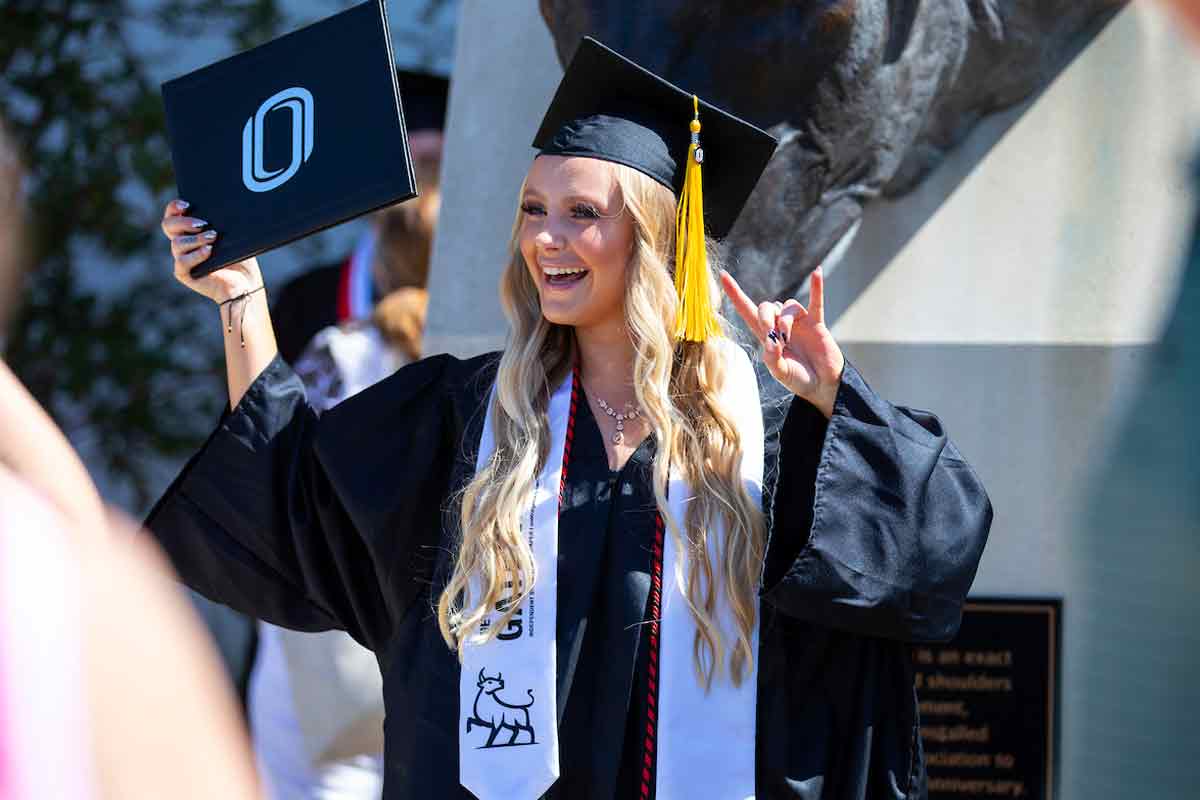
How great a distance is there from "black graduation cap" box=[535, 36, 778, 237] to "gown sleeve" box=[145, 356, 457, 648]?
549mm

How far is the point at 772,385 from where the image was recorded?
10.5ft

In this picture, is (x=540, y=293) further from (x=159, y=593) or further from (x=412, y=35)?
(x=412, y=35)

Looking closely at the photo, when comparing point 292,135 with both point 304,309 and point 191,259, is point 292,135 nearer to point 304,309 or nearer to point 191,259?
point 191,259

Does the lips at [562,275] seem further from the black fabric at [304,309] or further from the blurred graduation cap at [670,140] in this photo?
the black fabric at [304,309]

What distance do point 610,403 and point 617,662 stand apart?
1.58 ft

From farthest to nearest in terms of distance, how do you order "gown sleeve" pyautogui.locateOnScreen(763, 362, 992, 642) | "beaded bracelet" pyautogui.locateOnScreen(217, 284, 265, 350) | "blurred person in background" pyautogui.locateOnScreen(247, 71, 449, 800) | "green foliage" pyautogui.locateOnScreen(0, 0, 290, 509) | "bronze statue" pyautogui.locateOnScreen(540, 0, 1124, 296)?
"green foliage" pyautogui.locateOnScreen(0, 0, 290, 509), "blurred person in background" pyautogui.locateOnScreen(247, 71, 449, 800), "bronze statue" pyautogui.locateOnScreen(540, 0, 1124, 296), "beaded bracelet" pyautogui.locateOnScreen(217, 284, 265, 350), "gown sleeve" pyautogui.locateOnScreen(763, 362, 992, 642)

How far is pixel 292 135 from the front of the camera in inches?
123

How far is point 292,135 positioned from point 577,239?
55cm

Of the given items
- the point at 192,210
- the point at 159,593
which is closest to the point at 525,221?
the point at 192,210

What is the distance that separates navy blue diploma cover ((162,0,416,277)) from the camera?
3031 millimetres

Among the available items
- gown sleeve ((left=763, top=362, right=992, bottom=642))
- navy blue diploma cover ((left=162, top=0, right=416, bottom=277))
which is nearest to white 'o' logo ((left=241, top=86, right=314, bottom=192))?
navy blue diploma cover ((left=162, top=0, right=416, bottom=277))

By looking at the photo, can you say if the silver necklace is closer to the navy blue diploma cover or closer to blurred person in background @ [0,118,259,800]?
the navy blue diploma cover

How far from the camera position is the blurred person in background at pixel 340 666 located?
14.1 ft

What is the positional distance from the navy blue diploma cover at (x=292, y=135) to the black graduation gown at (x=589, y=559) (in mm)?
291
